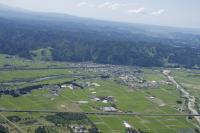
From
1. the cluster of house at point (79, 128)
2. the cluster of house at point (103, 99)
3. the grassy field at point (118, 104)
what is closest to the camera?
the cluster of house at point (79, 128)

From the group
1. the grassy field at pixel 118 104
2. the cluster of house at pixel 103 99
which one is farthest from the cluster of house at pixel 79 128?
the cluster of house at pixel 103 99

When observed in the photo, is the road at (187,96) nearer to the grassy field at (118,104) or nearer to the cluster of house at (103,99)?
the grassy field at (118,104)

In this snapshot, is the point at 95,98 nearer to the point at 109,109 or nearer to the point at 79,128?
the point at 109,109

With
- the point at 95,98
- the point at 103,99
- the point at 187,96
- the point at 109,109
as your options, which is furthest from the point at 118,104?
the point at 187,96

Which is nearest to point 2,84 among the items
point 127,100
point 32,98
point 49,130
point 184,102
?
point 32,98

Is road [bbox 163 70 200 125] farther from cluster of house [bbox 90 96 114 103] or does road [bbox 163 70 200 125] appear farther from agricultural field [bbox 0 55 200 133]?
cluster of house [bbox 90 96 114 103]

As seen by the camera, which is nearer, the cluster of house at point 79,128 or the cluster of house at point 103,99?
the cluster of house at point 79,128

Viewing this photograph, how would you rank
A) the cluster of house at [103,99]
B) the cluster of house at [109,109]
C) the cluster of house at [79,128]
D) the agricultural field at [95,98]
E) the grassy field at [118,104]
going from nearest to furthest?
the cluster of house at [79,128]
the agricultural field at [95,98]
the grassy field at [118,104]
the cluster of house at [109,109]
the cluster of house at [103,99]

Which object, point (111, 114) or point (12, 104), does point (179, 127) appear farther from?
point (12, 104)

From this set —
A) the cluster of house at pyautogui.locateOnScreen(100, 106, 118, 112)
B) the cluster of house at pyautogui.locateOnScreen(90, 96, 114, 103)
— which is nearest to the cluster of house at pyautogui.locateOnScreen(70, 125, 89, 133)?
the cluster of house at pyautogui.locateOnScreen(100, 106, 118, 112)
